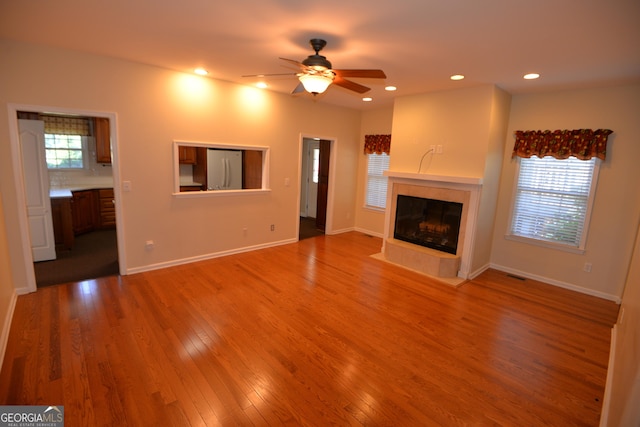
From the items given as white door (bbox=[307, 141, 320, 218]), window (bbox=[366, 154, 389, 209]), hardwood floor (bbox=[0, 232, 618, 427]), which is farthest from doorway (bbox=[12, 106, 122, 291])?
window (bbox=[366, 154, 389, 209])

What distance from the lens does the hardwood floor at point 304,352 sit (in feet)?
6.54

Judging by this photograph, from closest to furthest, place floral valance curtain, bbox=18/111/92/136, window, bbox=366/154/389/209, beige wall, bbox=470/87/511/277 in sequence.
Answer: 1. beige wall, bbox=470/87/511/277
2. floral valance curtain, bbox=18/111/92/136
3. window, bbox=366/154/389/209

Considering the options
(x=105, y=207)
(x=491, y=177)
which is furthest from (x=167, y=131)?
(x=491, y=177)

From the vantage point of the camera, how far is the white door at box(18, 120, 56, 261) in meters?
3.95

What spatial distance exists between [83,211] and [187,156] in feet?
6.75

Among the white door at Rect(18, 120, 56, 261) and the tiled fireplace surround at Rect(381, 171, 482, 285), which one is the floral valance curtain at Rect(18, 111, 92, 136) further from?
the tiled fireplace surround at Rect(381, 171, 482, 285)

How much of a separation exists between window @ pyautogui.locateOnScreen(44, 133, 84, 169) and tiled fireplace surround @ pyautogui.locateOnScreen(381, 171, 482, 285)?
609 centimetres

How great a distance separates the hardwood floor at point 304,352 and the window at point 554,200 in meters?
0.80

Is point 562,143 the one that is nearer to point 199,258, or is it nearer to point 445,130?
point 445,130

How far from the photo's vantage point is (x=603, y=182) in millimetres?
3822

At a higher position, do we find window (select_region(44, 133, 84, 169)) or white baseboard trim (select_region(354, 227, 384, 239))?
window (select_region(44, 133, 84, 169))

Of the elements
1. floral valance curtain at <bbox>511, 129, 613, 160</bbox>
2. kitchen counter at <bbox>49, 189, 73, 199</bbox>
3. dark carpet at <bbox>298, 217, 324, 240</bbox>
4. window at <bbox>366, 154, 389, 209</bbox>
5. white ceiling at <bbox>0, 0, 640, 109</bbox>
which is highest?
white ceiling at <bbox>0, 0, 640, 109</bbox>

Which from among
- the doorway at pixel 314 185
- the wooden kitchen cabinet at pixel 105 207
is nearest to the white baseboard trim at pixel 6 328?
the wooden kitchen cabinet at pixel 105 207

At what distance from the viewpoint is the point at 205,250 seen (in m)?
4.66
